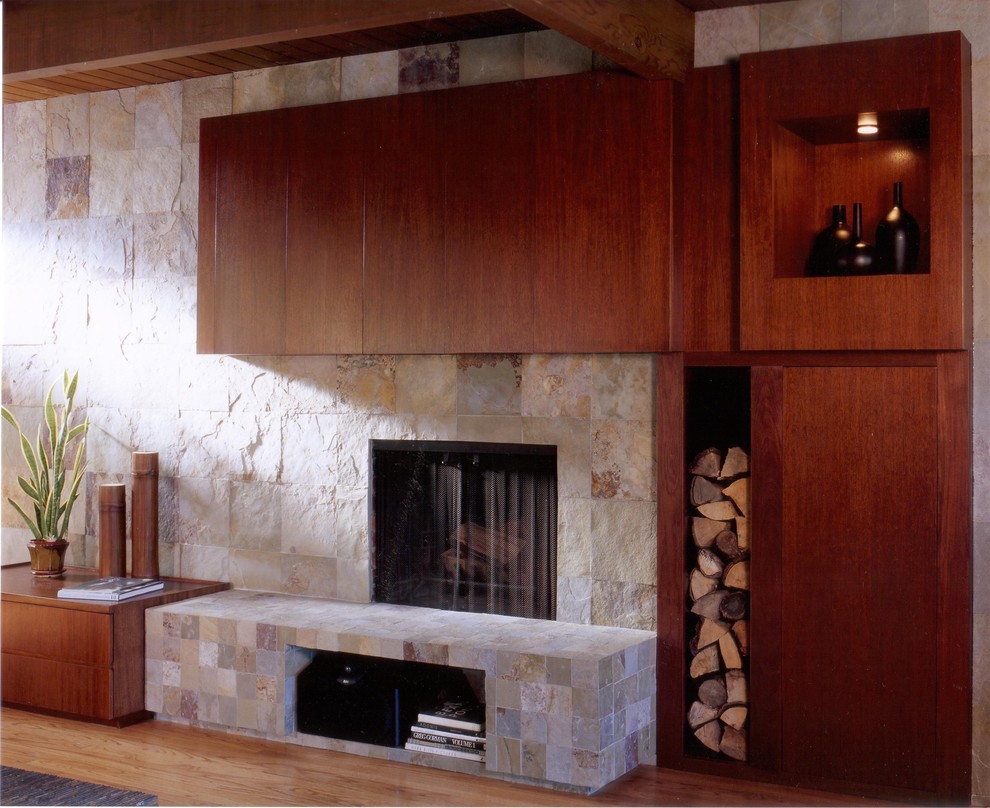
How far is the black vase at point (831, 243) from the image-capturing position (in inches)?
135

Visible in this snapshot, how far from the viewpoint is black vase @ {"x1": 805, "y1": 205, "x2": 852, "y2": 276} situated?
343 cm

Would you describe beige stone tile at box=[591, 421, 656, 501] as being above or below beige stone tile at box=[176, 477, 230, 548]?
above

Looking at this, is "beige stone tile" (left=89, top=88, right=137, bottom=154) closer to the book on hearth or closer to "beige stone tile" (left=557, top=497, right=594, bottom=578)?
"beige stone tile" (left=557, top=497, right=594, bottom=578)

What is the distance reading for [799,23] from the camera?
3461 millimetres

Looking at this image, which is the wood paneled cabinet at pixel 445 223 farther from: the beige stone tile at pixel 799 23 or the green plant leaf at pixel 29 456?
the green plant leaf at pixel 29 456

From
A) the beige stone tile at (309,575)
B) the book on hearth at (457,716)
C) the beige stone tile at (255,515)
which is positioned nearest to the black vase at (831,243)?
the book on hearth at (457,716)

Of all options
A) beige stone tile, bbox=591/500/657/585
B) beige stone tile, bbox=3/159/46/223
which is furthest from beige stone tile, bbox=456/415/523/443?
beige stone tile, bbox=3/159/46/223

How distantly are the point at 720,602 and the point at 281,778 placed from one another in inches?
62.4

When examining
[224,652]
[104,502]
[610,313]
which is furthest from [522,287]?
[104,502]

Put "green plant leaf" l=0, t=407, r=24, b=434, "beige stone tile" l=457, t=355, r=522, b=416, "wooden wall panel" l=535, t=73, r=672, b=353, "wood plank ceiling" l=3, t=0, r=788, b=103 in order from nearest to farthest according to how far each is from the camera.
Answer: "wood plank ceiling" l=3, t=0, r=788, b=103 < "wooden wall panel" l=535, t=73, r=672, b=353 < "beige stone tile" l=457, t=355, r=522, b=416 < "green plant leaf" l=0, t=407, r=24, b=434

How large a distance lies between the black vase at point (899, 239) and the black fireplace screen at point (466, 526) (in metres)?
1.32

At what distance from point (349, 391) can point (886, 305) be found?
2.06m

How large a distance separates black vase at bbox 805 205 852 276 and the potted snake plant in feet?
10.4

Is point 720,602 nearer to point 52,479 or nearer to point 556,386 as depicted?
point 556,386
